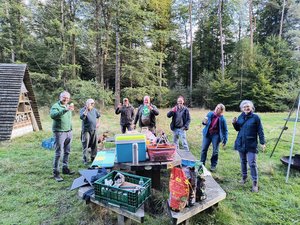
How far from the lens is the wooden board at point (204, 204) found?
2246mm

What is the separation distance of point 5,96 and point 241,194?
7996 mm

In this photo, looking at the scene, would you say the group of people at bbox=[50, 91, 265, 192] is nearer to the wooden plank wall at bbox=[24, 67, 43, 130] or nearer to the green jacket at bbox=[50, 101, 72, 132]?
the green jacket at bbox=[50, 101, 72, 132]

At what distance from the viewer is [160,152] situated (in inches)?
109

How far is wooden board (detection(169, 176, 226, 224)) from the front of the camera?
88.4 inches

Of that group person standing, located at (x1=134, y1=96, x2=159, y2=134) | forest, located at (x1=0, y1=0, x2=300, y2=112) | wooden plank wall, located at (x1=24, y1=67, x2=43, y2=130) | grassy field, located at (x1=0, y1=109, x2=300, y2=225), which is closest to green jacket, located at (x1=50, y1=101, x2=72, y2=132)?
grassy field, located at (x1=0, y1=109, x2=300, y2=225)

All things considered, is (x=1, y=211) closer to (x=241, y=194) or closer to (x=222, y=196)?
(x=222, y=196)

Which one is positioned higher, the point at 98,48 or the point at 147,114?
the point at 98,48

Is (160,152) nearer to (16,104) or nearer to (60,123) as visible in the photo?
(60,123)

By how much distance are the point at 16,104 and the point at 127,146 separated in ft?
20.6

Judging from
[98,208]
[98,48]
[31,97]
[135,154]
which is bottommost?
[98,208]

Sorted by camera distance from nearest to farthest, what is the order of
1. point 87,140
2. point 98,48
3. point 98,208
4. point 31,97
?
point 98,208 < point 87,140 < point 31,97 < point 98,48

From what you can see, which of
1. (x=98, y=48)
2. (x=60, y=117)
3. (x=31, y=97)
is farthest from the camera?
(x=98, y=48)

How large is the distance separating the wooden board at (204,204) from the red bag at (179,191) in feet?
0.24

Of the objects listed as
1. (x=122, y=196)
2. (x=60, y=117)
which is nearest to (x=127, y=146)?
(x=122, y=196)
